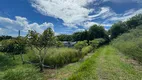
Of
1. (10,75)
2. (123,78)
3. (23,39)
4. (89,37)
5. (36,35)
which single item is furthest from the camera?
(89,37)

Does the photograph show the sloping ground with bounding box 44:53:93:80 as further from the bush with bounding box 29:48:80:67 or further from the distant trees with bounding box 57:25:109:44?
the distant trees with bounding box 57:25:109:44

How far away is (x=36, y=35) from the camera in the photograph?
1058 cm

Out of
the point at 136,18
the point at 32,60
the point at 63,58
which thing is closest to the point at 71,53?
the point at 63,58

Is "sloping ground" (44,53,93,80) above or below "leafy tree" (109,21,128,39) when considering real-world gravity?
below

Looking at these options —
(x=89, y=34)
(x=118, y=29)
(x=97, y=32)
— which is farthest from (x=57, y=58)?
(x=118, y=29)

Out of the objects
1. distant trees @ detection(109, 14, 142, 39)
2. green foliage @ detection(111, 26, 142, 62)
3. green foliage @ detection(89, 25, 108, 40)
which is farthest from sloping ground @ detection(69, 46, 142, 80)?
distant trees @ detection(109, 14, 142, 39)

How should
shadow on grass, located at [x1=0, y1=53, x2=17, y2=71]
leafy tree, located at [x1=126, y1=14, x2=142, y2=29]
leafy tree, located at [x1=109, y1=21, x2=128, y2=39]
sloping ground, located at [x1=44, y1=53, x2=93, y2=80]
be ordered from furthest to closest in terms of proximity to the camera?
leafy tree, located at [x1=109, y1=21, x2=128, y2=39] < leafy tree, located at [x1=126, y1=14, x2=142, y2=29] < shadow on grass, located at [x1=0, y1=53, x2=17, y2=71] < sloping ground, located at [x1=44, y1=53, x2=93, y2=80]

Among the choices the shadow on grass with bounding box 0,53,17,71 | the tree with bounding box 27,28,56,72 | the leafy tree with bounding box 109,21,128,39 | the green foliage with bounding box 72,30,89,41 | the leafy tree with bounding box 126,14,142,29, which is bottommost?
the shadow on grass with bounding box 0,53,17,71

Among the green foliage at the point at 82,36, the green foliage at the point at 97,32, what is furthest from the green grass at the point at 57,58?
the green foliage at the point at 97,32

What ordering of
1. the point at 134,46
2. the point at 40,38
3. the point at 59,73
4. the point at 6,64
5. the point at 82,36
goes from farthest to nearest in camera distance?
the point at 82,36, the point at 6,64, the point at 134,46, the point at 40,38, the point at 59,73

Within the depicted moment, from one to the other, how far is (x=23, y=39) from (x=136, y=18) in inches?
1992

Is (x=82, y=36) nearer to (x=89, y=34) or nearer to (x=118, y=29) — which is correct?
(x=89, y=34)

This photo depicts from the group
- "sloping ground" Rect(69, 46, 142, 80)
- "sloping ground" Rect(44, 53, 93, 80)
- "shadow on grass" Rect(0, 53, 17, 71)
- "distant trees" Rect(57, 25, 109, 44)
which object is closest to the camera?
"sloping ground" Rect(69, 46, 142, 80)

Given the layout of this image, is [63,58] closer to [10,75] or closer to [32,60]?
[32,60]
